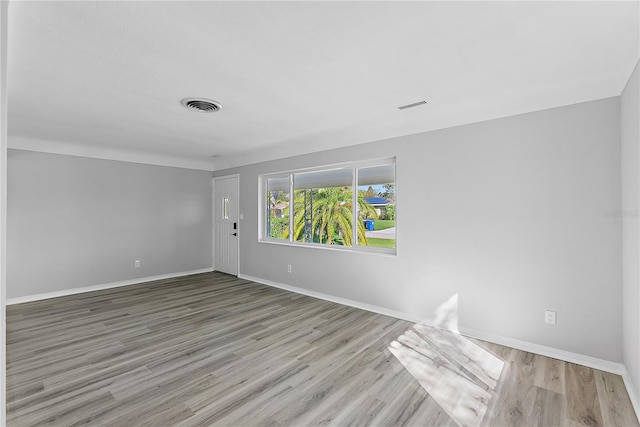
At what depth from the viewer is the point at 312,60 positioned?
85.0 inches

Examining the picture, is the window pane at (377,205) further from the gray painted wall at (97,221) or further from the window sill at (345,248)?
the gray painted wall at (97,221)

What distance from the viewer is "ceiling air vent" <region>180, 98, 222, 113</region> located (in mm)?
2900

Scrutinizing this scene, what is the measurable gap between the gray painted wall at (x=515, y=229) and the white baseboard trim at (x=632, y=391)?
0.16m

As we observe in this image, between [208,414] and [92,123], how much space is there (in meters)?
3.54

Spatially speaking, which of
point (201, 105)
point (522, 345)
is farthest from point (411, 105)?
point (522, 345)

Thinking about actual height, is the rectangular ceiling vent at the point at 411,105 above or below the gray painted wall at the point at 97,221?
above

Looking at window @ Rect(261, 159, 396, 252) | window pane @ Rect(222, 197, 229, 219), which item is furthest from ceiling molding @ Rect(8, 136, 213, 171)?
window @ Rect(261, 159, 396, 252)

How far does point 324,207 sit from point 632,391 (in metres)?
3.62

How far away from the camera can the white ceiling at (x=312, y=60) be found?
5.43 feet

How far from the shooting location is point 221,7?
160 centimetres

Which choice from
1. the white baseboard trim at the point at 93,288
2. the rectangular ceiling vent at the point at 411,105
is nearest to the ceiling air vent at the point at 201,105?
the rectangular ceiling vent at the point at 411,105

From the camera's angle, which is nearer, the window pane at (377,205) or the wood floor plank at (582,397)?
the wood floor plank at (582,397)

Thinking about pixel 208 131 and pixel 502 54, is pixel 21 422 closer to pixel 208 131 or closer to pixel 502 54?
pixel 208 131

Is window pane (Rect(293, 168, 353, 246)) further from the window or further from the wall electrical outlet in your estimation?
the wall electrical outlet
